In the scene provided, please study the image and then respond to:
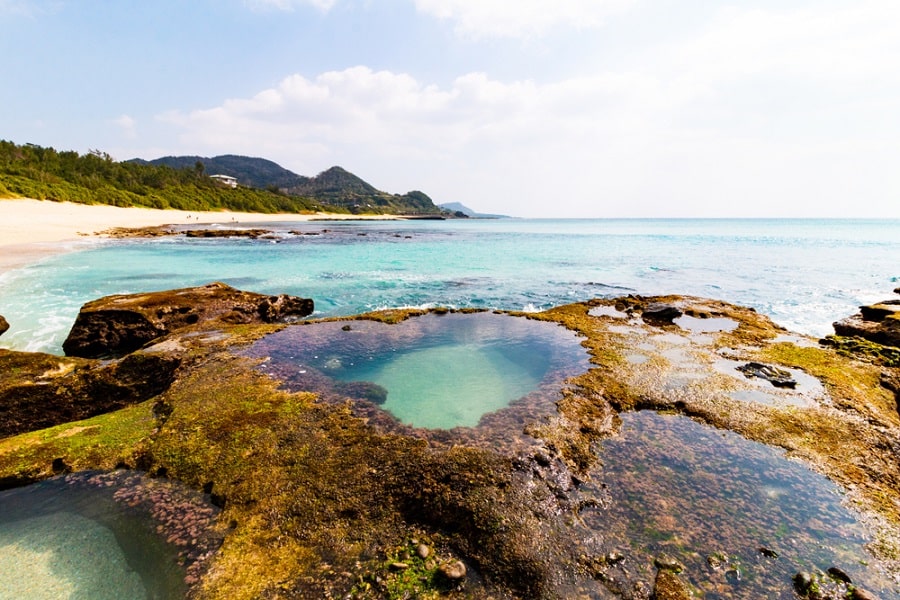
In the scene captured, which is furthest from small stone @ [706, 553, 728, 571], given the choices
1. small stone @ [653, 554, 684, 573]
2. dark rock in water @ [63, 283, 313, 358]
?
dark rock in water @ [63, 283, 313, 358]

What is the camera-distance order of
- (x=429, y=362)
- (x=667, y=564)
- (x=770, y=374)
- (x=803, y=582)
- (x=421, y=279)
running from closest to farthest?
(x=803, y=582) < (x=667, y=564) < (x=770, y=374) < (x=429, y=362) < (x=421, y=279)

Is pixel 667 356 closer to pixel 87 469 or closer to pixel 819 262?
pixel 87 469

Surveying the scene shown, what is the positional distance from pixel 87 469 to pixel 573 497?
8781 millimetres

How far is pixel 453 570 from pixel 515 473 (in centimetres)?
213

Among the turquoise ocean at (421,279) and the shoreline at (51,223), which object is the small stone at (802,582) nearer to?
the turquoise ocean at (421,279)

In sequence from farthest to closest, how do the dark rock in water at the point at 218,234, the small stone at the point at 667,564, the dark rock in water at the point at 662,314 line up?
the dark rock in water at the point at 218,234
the dark rock in water at the point at 662,314
the small stone at the point at 667,564

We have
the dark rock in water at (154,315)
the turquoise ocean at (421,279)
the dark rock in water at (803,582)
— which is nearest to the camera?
the dark rock in water at (803,582)

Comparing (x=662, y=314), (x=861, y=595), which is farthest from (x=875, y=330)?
(x=861, y=595)

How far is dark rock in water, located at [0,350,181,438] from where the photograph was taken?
898cm

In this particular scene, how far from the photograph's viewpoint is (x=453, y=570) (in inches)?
197

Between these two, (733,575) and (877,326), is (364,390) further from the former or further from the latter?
(877,326)

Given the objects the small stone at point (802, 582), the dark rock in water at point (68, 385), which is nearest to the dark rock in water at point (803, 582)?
the small stone at point (802, 582)

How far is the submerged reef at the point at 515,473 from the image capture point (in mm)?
5078

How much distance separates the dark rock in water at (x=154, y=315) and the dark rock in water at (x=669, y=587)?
16814mm
